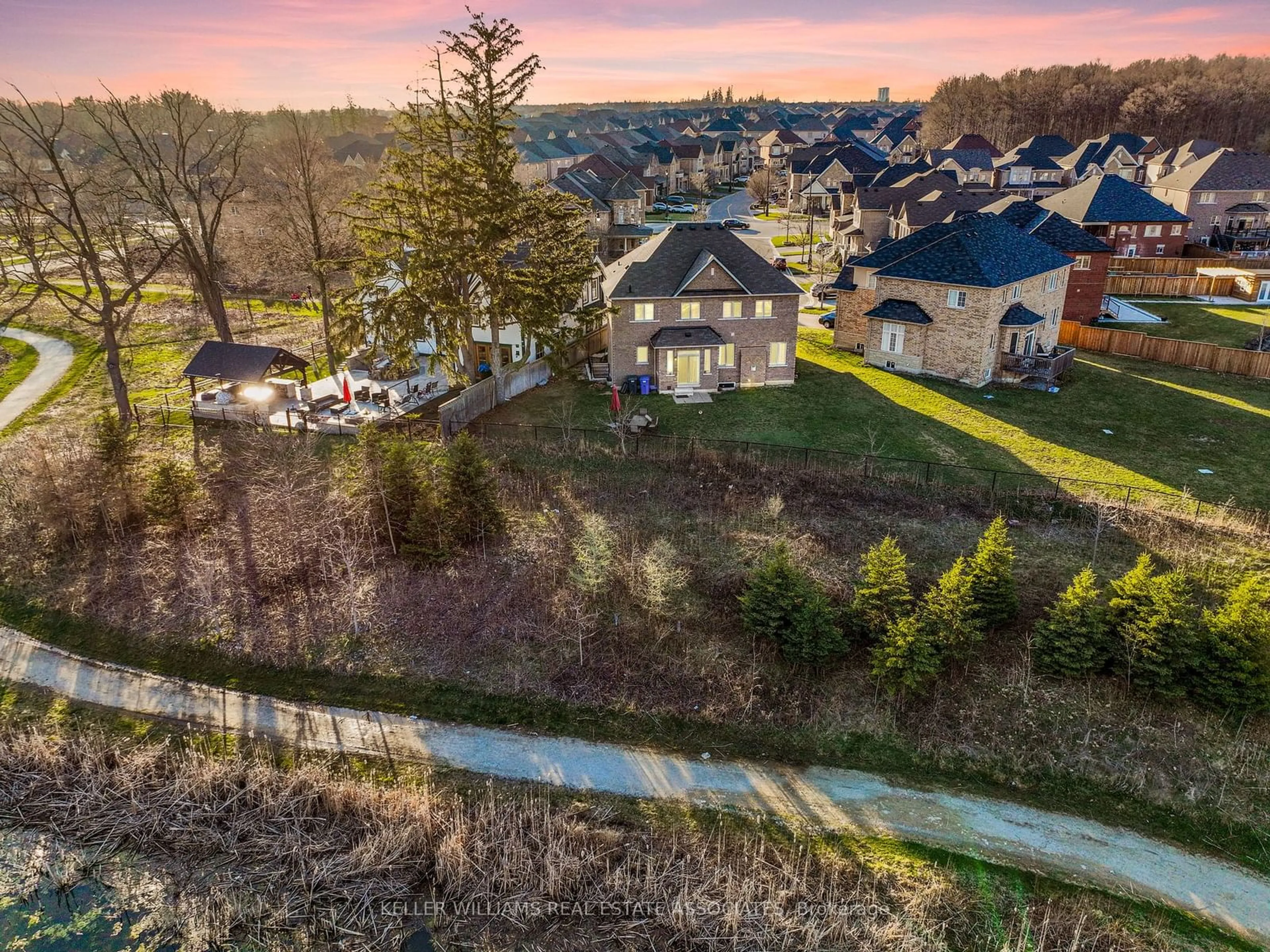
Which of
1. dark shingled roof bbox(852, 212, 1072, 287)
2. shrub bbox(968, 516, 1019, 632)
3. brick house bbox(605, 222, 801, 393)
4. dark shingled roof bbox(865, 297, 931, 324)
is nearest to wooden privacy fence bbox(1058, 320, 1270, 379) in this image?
dark shingled roof bbox(852, 212, 1072, 287)

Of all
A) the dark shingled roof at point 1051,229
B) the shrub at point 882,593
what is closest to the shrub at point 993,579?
the shrub at point 882,593

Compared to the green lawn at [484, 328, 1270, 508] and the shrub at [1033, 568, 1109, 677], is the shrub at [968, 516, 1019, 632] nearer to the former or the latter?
the shrub at [1033, 568, 1109, 677]

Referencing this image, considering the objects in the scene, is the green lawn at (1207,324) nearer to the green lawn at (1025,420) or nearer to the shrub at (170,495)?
the green lawn at (1025,420)

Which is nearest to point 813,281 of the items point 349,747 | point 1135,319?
point 1135,319

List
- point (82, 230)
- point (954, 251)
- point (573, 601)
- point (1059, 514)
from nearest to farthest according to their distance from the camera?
1. point (573, 601)
2. point (1059, 514)
3. point (82, 230)
4. point (954, 251)

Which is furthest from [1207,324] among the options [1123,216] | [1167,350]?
[1123,216]

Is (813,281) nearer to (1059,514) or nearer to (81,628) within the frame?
(1059,514)
